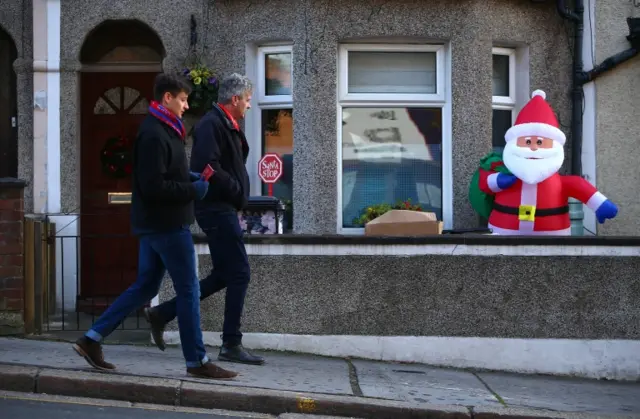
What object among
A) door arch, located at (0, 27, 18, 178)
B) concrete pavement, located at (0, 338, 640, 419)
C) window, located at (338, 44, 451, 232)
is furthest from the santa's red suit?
door arch, located at (0, 27, 18, 178)

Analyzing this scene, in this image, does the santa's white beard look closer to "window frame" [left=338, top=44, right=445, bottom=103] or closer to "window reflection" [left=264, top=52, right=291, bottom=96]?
"window frame" [left=338, top=44, right=445, bottom=103]

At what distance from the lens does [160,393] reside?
Result: 22.7 ft

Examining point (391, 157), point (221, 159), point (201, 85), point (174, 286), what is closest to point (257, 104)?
point (201, 85)

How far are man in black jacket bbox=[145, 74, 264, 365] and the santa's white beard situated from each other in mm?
3098

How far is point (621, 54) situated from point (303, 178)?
3.35 metres

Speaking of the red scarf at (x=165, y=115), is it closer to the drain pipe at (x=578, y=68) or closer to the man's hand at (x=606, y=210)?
the man's hand at (x=606, y=210)

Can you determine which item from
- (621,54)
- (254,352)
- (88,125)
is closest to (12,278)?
(254,352)

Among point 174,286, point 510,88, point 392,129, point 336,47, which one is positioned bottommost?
point 174,286

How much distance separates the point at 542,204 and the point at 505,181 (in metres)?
0.39

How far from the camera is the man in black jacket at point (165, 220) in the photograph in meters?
6.87

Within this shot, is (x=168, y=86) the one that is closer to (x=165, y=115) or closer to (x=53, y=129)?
(x=165, y=115)

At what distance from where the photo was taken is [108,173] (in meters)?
12.1

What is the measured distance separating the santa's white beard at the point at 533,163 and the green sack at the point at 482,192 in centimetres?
30

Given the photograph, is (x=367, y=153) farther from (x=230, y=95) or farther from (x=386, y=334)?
(x=230, y=95)
